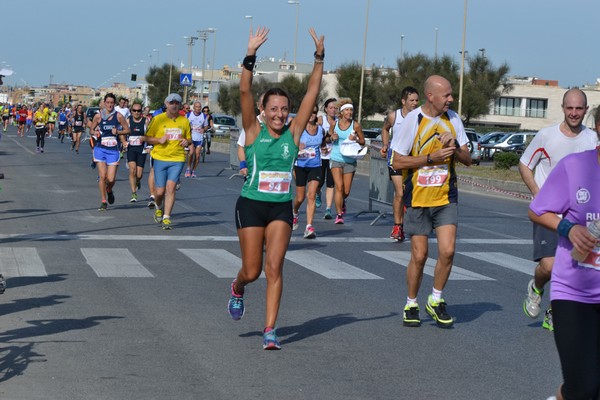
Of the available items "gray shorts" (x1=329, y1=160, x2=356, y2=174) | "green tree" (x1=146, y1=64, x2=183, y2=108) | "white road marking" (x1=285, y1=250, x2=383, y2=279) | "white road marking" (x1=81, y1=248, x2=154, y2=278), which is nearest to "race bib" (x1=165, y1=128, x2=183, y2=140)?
"gray shorts" (x1=329, y1=160, x2=356, y2=174)

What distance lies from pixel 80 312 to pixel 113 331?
91cm

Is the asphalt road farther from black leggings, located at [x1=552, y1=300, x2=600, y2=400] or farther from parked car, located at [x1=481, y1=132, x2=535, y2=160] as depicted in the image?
parked car, located at [x1=481, y1=132, x2=535, y2=160]

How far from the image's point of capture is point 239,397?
6.68 m

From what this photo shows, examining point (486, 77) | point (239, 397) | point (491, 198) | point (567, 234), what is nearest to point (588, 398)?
point (567, 234)

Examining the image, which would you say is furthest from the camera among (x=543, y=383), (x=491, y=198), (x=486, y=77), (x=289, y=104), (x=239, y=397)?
(x=486, y=77)

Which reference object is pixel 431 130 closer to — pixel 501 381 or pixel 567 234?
pixel 501 381

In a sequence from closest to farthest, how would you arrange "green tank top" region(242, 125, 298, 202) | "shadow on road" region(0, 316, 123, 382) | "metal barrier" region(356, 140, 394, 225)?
"shadow on road" region(0, 316, 123, 382)
"green tank top" region(242, 125, 298, 202)
"metal barrier" region(356, 140, 394, 225)

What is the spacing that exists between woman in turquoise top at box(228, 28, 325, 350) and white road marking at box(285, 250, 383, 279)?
4036 millimetres

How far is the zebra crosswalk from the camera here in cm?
1223

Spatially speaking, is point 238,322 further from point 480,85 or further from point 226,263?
point 480,85

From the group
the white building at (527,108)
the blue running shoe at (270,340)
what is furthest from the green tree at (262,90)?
the blue running shoe at (270,340)

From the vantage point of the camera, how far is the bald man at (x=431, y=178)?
9023 mm

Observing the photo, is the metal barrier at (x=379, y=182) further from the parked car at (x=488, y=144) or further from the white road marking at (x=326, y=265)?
the parked car at (x=488, y=144)

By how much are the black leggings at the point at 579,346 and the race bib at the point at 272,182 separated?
137 inches
